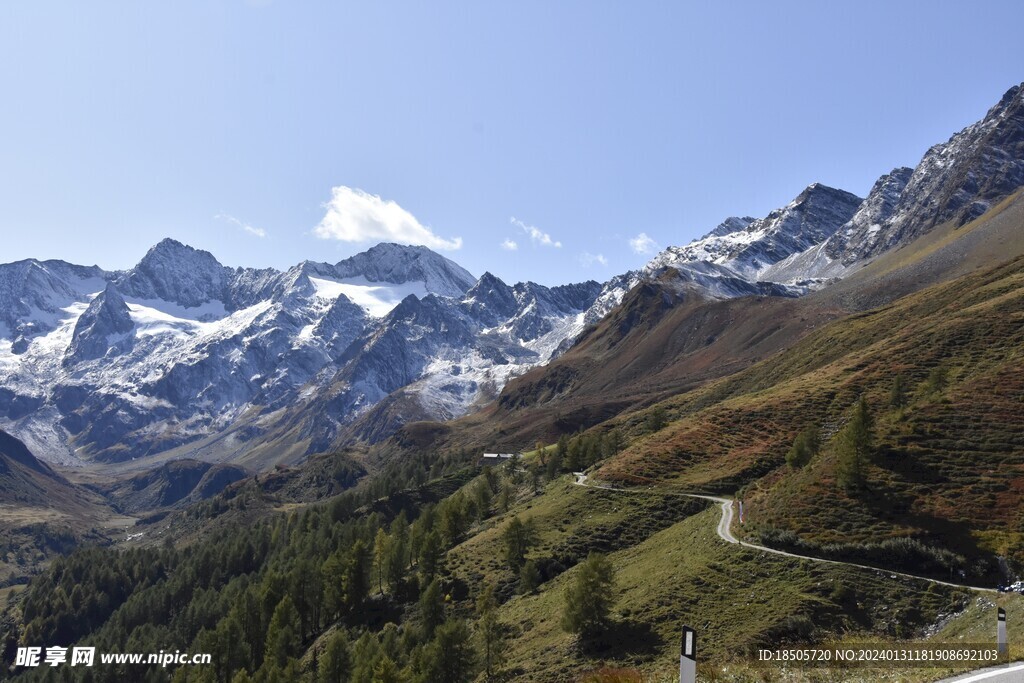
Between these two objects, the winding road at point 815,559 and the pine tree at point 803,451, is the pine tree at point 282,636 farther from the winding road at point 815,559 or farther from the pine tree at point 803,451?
the pine tree at point 803,451

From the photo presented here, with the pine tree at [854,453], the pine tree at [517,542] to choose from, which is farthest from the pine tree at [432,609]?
the pine tree at [854,453]

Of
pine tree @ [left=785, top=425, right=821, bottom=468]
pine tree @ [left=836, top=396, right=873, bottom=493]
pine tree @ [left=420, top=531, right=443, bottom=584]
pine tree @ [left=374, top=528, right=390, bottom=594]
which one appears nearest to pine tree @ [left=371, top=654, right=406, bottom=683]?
pine tree @ [left=420, top=531, right=443, bottom=584]

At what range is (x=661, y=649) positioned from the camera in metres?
50.2

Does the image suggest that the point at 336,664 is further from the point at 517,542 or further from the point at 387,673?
the point at 517,542

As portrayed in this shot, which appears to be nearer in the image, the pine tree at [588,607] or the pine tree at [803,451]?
the pine tree at [588,607]

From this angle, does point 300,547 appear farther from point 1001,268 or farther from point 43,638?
point 1001,268

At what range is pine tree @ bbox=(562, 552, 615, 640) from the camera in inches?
2281

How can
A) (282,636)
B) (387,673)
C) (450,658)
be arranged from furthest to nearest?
(282,636)
(450,658)
(387,673)

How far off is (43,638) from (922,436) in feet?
740

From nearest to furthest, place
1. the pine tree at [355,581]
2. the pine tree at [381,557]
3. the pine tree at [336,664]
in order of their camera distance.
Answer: the pine tree at [336,664] → the pine tree at [355,581] → the pine tree at [381,557]

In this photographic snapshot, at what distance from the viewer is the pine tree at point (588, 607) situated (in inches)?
2281

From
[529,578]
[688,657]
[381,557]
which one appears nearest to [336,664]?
[529,578]

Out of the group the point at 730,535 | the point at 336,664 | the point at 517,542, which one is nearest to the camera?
the point at 730,535

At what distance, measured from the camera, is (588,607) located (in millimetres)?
58125
